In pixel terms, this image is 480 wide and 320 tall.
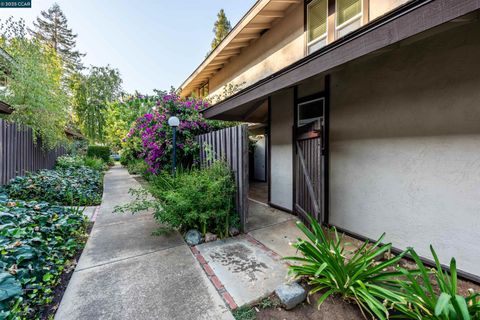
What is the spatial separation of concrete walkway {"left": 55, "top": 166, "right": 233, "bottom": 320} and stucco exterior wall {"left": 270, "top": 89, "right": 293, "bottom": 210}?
8.22 ft

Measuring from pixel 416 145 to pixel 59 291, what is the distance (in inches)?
177

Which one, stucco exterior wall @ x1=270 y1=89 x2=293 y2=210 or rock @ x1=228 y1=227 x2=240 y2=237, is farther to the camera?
stucco exterior wall @ x1=270 y1=89 x2=293 y2=210

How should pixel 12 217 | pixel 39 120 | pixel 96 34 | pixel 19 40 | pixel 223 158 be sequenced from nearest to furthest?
1. pixel 12 217
2. pixel 223 158
3. pixel 19 40
4. pixel 39 120
5. pixel 96 34

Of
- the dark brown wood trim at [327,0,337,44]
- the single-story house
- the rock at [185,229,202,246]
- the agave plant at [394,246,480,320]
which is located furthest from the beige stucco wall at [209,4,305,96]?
the agave plant at [394,246,480,320]

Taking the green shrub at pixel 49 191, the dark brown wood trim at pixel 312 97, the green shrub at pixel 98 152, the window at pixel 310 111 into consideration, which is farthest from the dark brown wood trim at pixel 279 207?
the green shrub at pixel 98 152

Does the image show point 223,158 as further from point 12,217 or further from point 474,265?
point 474,265

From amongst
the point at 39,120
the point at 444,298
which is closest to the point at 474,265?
the point at 444,298

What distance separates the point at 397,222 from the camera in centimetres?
284

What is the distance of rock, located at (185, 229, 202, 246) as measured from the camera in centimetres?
320

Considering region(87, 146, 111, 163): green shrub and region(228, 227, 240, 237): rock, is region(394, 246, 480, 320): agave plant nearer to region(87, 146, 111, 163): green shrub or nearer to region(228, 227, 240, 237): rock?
region(228, 227, 240, 237): rock

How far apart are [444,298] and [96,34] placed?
11.6 m

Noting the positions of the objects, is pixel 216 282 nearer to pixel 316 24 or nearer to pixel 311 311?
pixel 311 311

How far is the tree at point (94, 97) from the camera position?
1806 cm

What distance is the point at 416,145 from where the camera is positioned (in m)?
2.62
